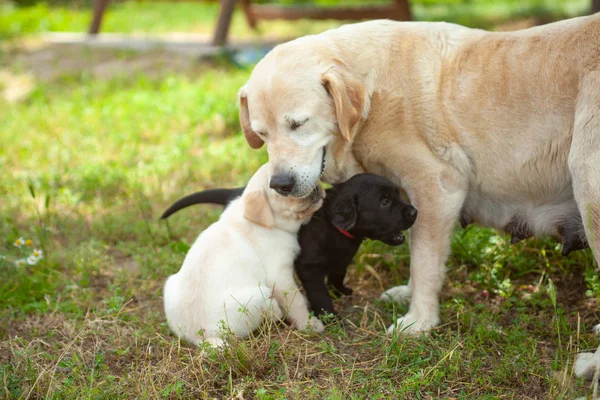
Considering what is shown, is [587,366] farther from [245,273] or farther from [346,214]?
[245,273]

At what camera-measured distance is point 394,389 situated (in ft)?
10.1

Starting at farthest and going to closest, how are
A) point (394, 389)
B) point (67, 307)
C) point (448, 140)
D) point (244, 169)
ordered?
point (244, 169) → point (67, 307) → point (448, 140) → point (394, 389)

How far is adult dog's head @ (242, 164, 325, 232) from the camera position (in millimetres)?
3598

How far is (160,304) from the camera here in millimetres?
4090

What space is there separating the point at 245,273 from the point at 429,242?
96cm

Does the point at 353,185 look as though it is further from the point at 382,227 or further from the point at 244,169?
the point at 244,169

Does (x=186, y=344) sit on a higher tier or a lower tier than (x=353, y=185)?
lower

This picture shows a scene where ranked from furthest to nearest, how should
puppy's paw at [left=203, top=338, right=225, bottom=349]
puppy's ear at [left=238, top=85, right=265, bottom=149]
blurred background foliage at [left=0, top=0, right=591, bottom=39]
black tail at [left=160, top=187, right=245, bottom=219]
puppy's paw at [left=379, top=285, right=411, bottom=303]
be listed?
blurred background foliage at [left=0, top=0, right=591, bottom=39], black tail at [left=160, top=187, right=245, bottom=219], puppy's paw at [left=379, top=285, right=411, bottom=303], puppy's ear at [left=238, top=85, right=265, bottom=149], puppy's paw at [left=203, top=338, right=225, bottom=349]

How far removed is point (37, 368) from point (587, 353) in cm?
257

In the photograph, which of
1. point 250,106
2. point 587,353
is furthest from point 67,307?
point 587,353

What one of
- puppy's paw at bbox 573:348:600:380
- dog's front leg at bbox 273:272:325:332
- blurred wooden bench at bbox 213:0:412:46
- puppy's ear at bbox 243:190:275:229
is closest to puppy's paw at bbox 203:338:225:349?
dog's front leg at bbox 273:272:325:332

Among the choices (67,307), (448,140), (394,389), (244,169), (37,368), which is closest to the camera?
(394,389)

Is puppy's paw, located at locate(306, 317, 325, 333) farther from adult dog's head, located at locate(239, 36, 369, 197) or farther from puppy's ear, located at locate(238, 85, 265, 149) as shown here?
puppy's ear, located at locate(238, 85, 265, 149)

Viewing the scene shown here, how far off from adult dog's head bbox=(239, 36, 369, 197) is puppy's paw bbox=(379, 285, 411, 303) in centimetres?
93
